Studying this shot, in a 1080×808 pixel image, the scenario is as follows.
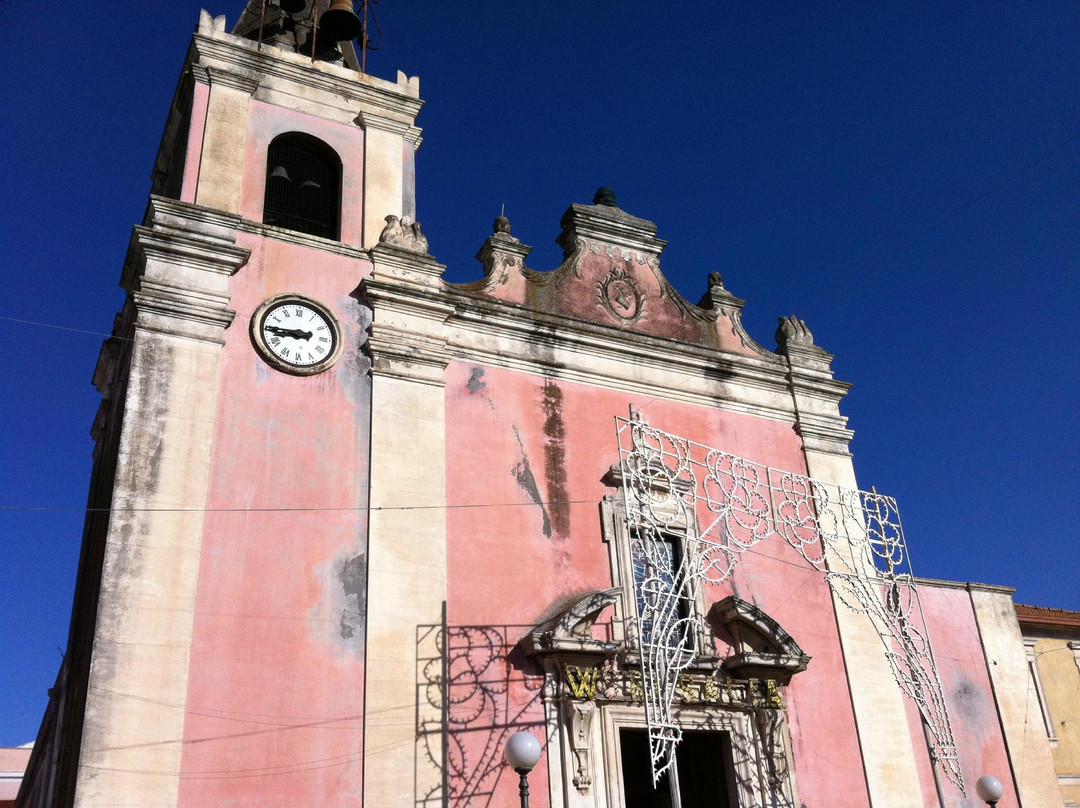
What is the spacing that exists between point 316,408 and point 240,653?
3021 mm

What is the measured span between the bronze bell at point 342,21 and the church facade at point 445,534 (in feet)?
2.56

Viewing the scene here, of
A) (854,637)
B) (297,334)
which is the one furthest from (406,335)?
(854,637)

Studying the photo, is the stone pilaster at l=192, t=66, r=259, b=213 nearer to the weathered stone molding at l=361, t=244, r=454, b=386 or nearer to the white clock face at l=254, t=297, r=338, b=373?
the white clock face at l=254, t=297, r=338, b=373

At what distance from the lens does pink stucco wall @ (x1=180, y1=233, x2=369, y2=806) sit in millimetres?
10383

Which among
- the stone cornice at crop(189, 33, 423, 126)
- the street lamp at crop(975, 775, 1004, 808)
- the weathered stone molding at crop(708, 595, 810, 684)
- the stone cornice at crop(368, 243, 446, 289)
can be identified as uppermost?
the stone cornice at crop(189, 33, 423, 126)

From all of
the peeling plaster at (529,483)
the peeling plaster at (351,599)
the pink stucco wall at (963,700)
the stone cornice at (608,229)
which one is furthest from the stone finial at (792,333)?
the peeling plaster at (351,599)

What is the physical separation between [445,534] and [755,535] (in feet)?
15.1

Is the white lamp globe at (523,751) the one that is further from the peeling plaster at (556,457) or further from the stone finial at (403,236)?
the stone finial at (403,236)

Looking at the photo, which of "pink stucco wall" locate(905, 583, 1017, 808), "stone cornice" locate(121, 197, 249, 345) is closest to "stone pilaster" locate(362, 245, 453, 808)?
"stone cornice" locate(121, 197, 249, 345)

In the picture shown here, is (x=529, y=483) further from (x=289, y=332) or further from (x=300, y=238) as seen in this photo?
(x=300, y=238)

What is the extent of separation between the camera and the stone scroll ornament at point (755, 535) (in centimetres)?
1330

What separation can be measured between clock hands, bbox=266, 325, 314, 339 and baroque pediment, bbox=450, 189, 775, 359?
2595 millimetres

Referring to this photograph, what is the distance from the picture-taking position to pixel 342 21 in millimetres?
15422

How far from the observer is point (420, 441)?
12805mm
